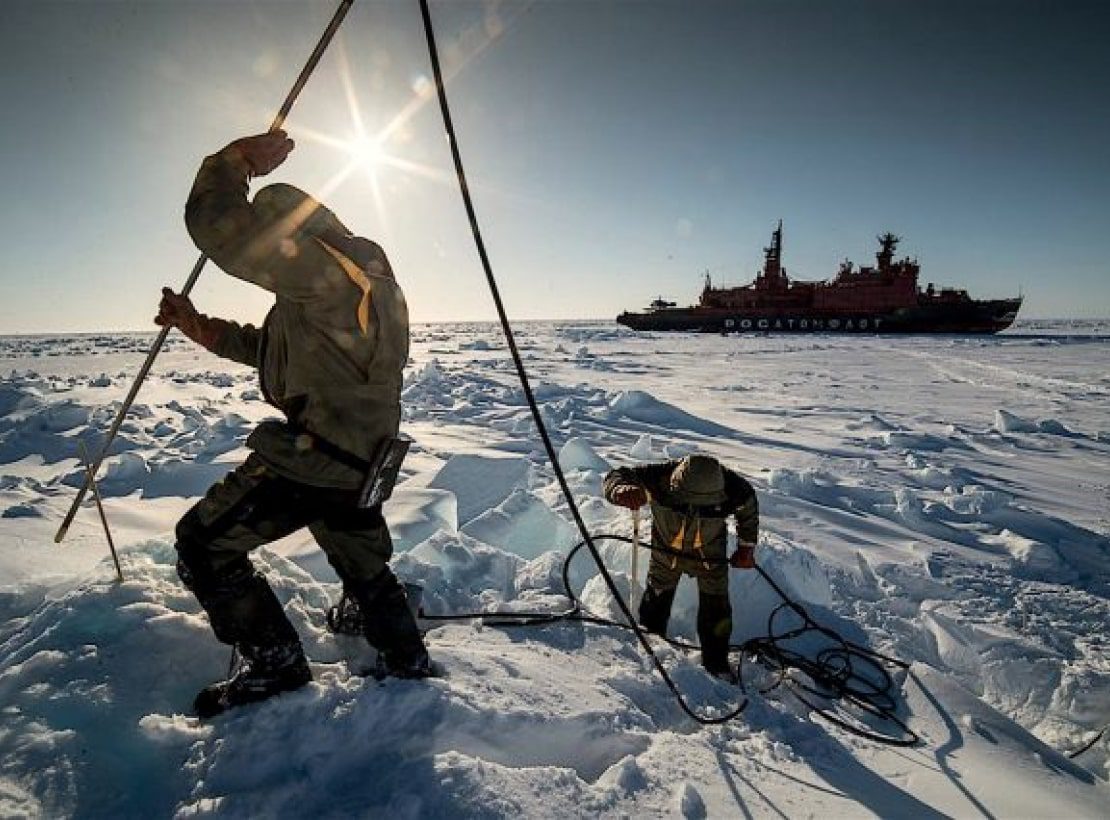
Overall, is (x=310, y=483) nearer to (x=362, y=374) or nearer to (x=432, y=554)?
(x=362, y=374)

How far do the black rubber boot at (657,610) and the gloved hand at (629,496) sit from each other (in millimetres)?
457

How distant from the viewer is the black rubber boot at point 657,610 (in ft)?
9.12

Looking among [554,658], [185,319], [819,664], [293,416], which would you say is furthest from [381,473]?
[819,664]

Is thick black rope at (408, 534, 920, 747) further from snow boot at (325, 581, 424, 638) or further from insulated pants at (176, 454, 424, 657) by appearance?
insulated pants at (176, 454, 424, 657)

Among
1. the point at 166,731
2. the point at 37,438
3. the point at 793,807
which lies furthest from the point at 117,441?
the point at 793,807

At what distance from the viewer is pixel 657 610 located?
9.15 ft

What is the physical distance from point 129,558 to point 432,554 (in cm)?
137

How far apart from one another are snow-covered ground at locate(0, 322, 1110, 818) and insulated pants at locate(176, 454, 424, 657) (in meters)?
0.20

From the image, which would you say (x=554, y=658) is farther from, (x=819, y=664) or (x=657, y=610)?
(x=819, y=664)

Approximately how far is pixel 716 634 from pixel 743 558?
1.19ft

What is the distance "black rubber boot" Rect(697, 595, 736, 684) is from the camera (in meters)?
2.52

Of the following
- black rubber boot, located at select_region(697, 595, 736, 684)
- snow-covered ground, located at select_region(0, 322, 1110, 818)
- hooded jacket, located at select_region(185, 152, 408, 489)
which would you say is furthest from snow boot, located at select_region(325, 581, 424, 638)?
black rubber boot, located at select_region(697, 595, 736, 684)

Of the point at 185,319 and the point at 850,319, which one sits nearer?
the point at 185,319

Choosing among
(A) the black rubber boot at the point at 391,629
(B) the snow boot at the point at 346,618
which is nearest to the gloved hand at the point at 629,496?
(B) the snow boot at the point at 346,618
